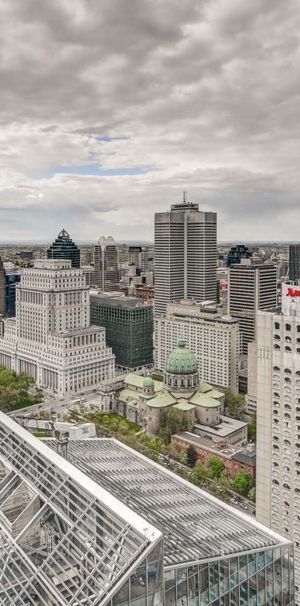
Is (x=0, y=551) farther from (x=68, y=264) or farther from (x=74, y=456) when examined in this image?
(x=68, y=264)

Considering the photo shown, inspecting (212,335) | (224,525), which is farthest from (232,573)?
(212,335)

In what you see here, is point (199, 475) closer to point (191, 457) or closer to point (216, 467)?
point (216, 467)

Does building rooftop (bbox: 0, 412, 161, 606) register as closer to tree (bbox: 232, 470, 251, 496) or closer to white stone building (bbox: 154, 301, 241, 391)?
tree (bbox: 232, 470, 251, 496)

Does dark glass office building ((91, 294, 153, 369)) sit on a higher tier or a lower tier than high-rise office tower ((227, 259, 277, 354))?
lower

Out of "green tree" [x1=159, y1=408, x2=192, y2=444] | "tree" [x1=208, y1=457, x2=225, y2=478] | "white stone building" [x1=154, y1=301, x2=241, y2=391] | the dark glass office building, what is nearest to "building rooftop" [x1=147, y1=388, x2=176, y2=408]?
"green tree" [x1=159, y1=408, x2=192, y2=444]

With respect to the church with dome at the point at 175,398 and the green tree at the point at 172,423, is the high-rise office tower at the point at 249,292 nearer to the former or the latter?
the church with dome at the point at 175,398

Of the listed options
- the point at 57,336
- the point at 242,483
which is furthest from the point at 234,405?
the point at 57,336
